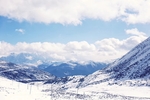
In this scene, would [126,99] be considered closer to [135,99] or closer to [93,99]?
[135,99]

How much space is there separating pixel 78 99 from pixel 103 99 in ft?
59.1

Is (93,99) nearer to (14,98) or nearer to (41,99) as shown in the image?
(41,99)

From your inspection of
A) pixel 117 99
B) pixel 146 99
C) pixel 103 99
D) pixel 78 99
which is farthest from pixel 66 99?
pixel 146 99

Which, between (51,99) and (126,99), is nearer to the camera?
(51,99)

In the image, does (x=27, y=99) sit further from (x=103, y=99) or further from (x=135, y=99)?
(x=135, y=99)

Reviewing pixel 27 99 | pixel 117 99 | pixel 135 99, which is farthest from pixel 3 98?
pixel 135 99

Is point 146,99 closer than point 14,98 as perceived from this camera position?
No

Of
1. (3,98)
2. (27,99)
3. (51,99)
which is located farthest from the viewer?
(51,99)

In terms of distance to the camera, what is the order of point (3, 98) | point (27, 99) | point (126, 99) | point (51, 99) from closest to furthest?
point (3, 98)
point (27, 99)
point (51, 99)
point (126, 99)

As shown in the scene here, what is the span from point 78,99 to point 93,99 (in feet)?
35.0

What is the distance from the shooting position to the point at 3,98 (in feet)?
430

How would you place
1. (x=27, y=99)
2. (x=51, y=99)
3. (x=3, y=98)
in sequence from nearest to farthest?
(x=3, y=98), (x=27, y=99), (x=51, y=99)

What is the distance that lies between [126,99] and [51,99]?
2156 inches

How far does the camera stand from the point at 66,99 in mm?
165000
